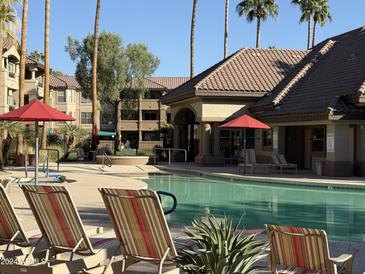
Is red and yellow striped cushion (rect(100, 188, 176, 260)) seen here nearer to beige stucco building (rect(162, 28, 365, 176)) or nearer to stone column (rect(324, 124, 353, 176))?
beige stucco building (rect(162, 28, 365, 176))

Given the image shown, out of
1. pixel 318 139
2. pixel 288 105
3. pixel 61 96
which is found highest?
pixel 61 96

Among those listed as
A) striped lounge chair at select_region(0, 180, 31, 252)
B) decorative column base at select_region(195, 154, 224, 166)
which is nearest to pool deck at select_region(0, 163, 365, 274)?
striped lounge chair at select_region(0, 180, 31, 252)

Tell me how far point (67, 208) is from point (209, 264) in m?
1.73

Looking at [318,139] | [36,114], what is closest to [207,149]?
[318,139]

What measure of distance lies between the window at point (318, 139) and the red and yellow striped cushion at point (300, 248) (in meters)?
20.8

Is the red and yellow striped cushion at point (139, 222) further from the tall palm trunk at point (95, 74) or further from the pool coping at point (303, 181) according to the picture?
the tall palm trunk at point (95, 74)

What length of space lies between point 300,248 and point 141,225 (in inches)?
58.7

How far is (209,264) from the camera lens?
14.4 feet

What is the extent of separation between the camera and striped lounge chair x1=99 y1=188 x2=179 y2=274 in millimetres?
4918

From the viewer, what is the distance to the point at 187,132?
118ft

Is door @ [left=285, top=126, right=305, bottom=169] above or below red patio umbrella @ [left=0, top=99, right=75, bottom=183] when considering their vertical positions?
below

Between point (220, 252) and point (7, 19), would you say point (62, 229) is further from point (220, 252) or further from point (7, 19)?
point (7, 19)

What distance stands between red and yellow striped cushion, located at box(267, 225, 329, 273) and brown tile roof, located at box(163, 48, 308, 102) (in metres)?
23.9

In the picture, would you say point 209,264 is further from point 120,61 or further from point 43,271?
point 120,61
